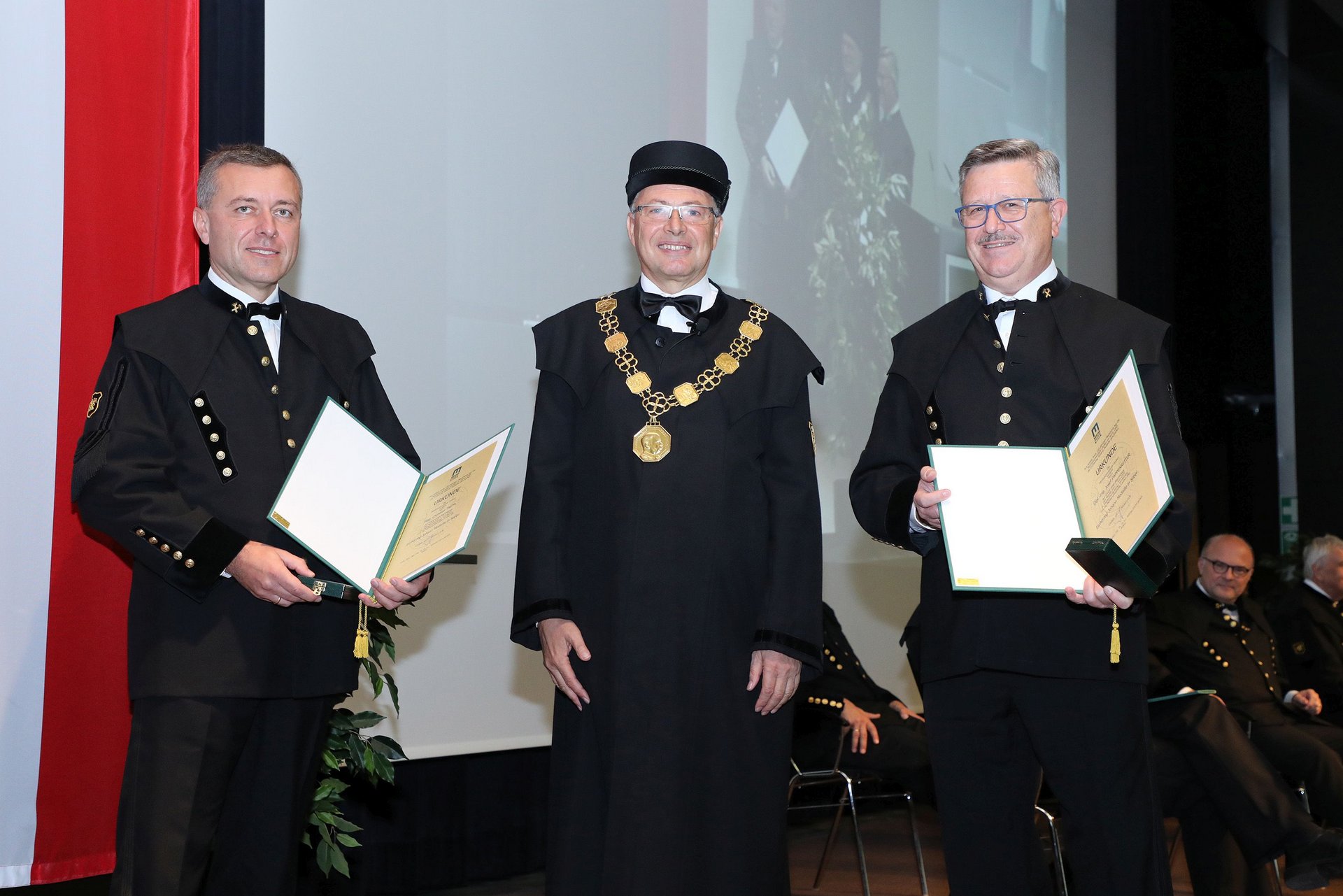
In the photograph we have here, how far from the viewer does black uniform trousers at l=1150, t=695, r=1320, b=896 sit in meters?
4.00

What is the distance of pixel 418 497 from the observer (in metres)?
2.51

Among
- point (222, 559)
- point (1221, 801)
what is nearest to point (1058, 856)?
point (1221, 801)

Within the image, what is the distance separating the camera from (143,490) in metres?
2.37

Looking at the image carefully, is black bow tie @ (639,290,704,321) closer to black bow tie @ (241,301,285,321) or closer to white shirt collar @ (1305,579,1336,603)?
black bow tie @ (241,301,285,321)

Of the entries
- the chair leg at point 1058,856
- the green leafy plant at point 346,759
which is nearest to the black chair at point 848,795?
the chair leg at point 1058,856

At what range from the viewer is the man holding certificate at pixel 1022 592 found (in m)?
2.38

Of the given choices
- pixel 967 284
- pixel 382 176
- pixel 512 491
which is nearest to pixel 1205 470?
pixel 967 284

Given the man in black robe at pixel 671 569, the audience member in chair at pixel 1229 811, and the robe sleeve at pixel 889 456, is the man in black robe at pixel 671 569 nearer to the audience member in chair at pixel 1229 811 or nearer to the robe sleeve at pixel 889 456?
the robe sleeve at pixel 889 456

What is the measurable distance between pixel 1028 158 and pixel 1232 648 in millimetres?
3928

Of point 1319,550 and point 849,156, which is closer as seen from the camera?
point 849,156

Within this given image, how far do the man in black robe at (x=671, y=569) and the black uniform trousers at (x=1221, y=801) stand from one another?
1968 mm

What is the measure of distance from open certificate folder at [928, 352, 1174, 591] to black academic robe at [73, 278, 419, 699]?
48.3 inches

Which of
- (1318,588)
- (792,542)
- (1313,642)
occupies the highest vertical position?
(792,542)

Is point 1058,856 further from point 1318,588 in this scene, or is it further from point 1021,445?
point 1318,588
